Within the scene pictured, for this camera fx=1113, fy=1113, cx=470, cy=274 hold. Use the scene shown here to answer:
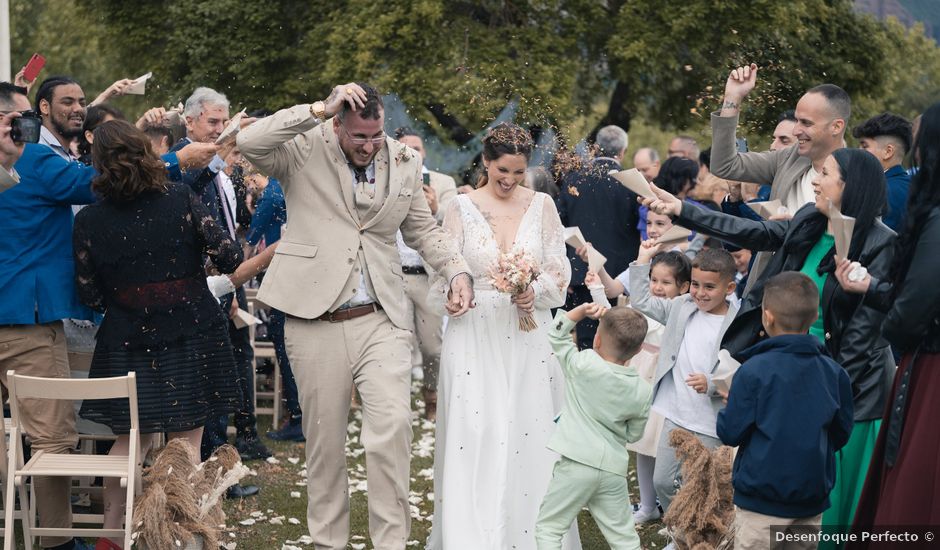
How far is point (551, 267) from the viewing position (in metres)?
6.30

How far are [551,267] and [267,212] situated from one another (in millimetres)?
2699

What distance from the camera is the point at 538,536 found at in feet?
17.9

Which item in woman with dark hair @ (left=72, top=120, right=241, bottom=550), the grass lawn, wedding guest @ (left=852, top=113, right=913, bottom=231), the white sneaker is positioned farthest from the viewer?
the white sneaker

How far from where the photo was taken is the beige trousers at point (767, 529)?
476 cm

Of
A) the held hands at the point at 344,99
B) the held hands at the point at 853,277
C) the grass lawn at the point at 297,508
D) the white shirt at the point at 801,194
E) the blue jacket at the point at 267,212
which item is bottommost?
the grass lawn at the point at 297,508

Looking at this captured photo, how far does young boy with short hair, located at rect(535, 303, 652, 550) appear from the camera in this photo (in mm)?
5273

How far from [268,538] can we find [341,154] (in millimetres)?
2396

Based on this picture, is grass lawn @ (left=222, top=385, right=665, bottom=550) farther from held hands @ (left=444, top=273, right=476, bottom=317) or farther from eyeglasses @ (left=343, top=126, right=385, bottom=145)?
eyeglasses @ (left=343, top=126, right=385, bottom=145)

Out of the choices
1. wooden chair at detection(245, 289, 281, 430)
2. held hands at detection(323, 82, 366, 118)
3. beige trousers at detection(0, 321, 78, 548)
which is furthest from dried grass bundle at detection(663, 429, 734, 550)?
wooden chair at detection(245, 289, 281, 430)

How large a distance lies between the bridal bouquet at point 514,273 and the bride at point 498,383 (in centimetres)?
7

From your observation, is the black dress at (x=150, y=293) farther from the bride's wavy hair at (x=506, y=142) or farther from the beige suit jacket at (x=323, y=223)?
the bride's wavy hair at (x=506, y=142)

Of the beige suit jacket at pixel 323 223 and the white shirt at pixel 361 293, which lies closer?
the beige suit jacket at pixel 323 223

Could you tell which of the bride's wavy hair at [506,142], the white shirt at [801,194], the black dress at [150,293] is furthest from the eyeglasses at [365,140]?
the white shirt at [801,194]

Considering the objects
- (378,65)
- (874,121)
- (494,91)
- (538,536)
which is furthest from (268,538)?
(378,65)
